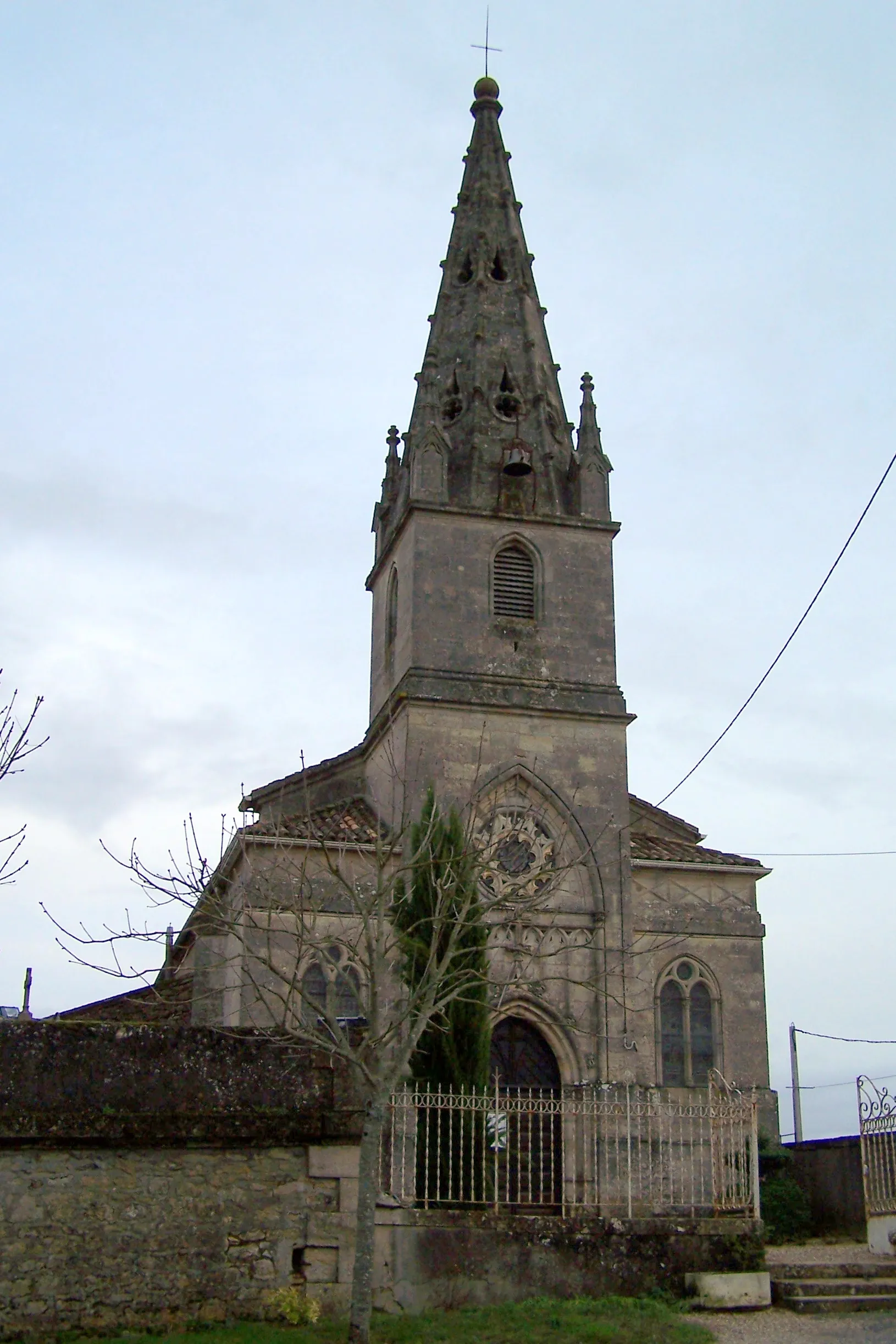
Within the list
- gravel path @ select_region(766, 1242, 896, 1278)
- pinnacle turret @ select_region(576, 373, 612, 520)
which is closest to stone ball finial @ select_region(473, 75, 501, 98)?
pinnacle turret @ select_region(576, 373, 612, 520)

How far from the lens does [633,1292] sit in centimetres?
1302

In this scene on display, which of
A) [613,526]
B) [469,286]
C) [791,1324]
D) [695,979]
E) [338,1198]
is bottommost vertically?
[791,1324]

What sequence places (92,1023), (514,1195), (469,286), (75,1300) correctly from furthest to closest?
(469,286) → (514,1195) → (92,1023) → (75,1300)

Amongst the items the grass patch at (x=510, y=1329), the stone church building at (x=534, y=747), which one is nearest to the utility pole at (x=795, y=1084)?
the stone church building at (x=534, y=747)

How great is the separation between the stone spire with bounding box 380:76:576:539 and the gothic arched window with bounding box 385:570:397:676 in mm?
1375

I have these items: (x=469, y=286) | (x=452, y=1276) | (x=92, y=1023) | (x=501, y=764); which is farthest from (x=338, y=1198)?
(x=469, y=286)

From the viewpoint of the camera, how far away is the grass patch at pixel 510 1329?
10695 millimetres

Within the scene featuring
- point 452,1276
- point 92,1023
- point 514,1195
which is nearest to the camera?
point 92,1023

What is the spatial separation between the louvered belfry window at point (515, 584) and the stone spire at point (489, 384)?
34.4 inches

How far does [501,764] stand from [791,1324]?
501 inches

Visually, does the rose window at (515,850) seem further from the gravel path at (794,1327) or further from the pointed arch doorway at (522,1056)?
the gravel path at (794,1327)

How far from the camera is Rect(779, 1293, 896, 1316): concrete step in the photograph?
13.2 meters

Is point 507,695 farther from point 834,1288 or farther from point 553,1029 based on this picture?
point 834,1288

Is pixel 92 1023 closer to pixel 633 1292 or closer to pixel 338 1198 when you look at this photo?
pixel 338 1198
